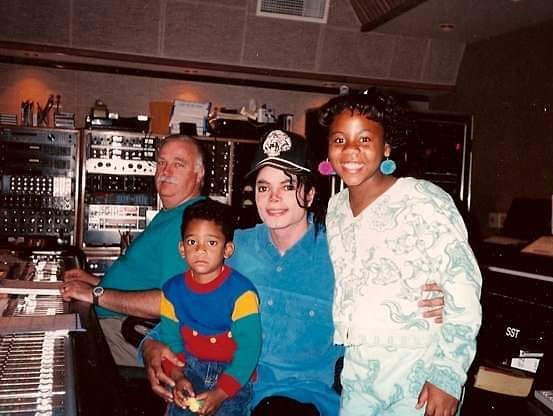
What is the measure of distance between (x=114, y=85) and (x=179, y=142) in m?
3.22

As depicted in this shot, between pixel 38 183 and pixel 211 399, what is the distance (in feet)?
13.2

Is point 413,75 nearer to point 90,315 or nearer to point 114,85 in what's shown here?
point 114,85

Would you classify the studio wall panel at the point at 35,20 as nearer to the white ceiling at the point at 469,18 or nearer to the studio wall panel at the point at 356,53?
the studio wall panel at the point at 356,53

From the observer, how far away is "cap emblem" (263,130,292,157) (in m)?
1.74

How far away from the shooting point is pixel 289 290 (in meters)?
1.70

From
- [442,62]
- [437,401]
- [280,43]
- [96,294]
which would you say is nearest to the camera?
[437,401]

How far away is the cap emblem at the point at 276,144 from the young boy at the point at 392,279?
0.50ft

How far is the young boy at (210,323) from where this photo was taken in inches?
62.5

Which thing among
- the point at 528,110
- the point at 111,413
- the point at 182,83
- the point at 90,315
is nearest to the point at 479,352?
the point at 528,110

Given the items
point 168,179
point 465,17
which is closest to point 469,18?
point 465,17

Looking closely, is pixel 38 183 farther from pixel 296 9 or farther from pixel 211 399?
pixel 211 399

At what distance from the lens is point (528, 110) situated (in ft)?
15.8

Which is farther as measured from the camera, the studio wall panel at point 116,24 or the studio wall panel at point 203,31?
the studio wall panel at point 203,31

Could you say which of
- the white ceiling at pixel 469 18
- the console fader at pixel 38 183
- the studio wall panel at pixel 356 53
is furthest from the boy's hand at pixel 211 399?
the studio wall panel at pixel 356 53
